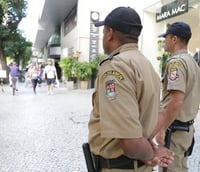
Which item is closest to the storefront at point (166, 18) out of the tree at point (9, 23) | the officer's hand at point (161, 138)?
the officer's hand at point (161, 138)

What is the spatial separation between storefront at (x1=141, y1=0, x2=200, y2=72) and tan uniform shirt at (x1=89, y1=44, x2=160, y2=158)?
8913mm

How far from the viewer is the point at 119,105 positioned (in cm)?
164

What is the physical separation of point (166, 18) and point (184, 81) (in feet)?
41.2

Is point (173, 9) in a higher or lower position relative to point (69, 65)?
higher

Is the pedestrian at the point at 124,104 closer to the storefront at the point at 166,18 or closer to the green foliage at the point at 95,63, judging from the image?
the storefront at the point at 166,18

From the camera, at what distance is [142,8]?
1694 centimetres

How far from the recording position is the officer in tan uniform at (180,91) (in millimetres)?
2564

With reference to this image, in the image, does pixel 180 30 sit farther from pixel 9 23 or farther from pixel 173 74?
pixel 9 23

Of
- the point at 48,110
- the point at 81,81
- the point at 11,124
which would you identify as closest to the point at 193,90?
the point at 11,124

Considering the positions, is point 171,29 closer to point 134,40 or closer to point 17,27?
point 134,40

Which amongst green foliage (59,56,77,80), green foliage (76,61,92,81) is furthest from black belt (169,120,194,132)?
green foliage (59,56,77,80)

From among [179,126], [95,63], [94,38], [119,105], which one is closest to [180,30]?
[179,126]

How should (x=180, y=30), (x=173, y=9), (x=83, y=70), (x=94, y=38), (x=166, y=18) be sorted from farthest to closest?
(x=94, y=38) < (x=83, y=70) < (x=166, y=18) < (x=173, y=9) < (x=180, y=30)

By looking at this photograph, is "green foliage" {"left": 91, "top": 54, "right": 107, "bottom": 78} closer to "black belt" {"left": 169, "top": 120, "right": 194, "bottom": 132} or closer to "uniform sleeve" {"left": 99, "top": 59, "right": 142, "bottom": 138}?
"black belt" {"left": 169, "top": 120, "right": 194, "bottom": 132}
